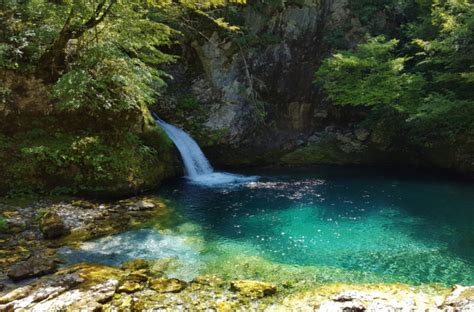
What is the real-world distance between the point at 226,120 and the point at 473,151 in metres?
12.1

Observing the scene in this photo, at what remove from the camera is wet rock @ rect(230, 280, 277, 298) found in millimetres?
6910

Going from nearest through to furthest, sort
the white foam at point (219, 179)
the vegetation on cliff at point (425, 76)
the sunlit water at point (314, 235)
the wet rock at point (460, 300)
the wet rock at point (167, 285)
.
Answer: the wet rock at point (460, 300) → the wet rock at point (167, 285) → the sunlit water at point (314, 235) → the vegetation on cliff at point (425, 76) → the white foam at point (219, 179)

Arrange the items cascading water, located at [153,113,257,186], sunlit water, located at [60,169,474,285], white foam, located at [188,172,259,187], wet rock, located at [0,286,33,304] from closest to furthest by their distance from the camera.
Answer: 1. wet rock, located at [0,286,33,304]
2. sunlit water, located at [60,169,474,285]
3. white foam, located at [188,172,259,187]
4. cascading water, located at [153,113,257,186]

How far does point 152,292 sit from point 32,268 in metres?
2.71

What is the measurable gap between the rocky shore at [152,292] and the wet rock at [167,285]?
0.07 ft

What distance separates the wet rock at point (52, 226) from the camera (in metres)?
9.07

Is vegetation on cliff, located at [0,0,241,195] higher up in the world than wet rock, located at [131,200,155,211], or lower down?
higher up

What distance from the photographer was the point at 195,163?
683 inches

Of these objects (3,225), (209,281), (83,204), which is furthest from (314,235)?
(3,225)

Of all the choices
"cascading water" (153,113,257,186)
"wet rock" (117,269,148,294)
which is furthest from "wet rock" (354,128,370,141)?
"wet rock" (117,269,148,294)

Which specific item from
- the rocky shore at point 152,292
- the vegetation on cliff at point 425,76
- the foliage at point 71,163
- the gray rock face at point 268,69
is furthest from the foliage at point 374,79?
the rocky shore at point 152,292

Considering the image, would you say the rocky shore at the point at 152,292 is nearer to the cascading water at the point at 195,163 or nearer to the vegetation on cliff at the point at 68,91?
the vegetation on cliff at the point at 68,91

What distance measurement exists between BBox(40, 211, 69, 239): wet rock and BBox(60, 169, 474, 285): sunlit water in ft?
3.21

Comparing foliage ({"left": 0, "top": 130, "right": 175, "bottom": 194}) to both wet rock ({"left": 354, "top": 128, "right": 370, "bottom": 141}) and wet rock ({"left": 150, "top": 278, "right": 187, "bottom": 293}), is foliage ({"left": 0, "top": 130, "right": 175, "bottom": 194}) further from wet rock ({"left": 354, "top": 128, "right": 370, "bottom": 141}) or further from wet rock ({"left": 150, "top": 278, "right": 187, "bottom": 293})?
wet rock ({"left": 354, "top": 128, "right": 370, "bottom": 141})
